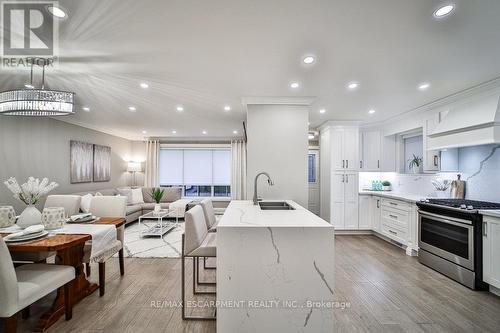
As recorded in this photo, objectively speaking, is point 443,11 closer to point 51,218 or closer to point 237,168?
point 51,218

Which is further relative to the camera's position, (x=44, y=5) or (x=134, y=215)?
(x=134, y=215)

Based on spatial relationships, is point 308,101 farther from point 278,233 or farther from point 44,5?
point 44,5

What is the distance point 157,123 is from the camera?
214 inches

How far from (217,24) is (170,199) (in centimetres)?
591

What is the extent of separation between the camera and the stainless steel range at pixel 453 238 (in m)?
2.59

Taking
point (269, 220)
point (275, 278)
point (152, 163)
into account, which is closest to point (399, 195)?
point (269, 220)

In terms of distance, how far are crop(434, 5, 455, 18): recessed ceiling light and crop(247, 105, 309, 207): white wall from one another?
2.04m

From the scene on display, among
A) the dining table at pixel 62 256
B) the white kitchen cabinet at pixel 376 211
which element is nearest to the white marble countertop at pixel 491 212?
the white kitchen cabinet at pixel 376 211

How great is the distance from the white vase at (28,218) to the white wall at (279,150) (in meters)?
2.48

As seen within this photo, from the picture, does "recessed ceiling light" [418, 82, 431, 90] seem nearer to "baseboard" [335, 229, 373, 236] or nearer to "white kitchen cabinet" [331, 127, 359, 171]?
"white kitchen cabinet" [331, 127, 359, 171]

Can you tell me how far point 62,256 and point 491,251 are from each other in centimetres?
452

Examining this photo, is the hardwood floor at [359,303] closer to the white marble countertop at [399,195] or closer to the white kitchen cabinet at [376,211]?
the white marble countertop at [399,195]

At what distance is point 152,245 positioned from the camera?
13.4ft

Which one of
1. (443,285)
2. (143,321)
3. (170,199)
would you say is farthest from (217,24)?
(170,199)
